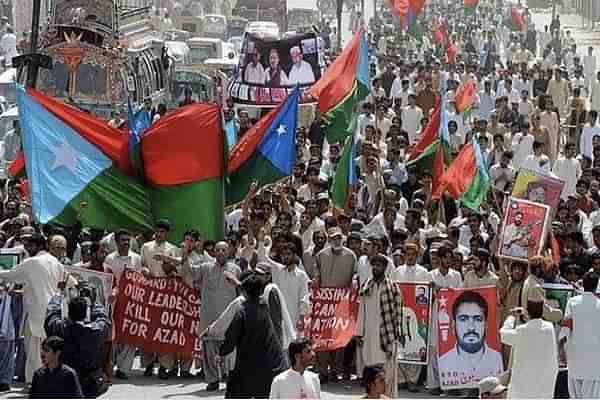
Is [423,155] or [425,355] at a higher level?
[423,155]

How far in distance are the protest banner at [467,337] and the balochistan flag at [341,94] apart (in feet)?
21.6

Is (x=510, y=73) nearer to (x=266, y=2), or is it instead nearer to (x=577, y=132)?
(x=577, y=132)

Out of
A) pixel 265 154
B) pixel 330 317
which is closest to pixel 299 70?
pixel 265 154

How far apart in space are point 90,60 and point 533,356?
13.6 metres

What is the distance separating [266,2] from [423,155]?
40.1 metres

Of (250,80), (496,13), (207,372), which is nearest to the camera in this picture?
(207,372)

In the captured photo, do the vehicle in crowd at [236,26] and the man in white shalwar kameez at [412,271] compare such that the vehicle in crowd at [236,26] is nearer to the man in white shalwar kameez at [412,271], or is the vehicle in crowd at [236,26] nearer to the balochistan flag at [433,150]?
the balochistan flag at [433,150]

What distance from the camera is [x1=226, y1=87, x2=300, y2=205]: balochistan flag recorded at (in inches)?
625

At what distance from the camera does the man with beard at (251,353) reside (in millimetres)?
11750

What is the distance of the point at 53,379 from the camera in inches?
414

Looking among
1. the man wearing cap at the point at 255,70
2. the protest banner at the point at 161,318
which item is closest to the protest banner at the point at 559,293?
the protest banner at the point at 161,318

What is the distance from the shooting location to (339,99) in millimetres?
21453

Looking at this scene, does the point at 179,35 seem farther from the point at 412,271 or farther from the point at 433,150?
the point at 412,271

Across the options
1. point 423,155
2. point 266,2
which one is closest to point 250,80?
point 423,155
